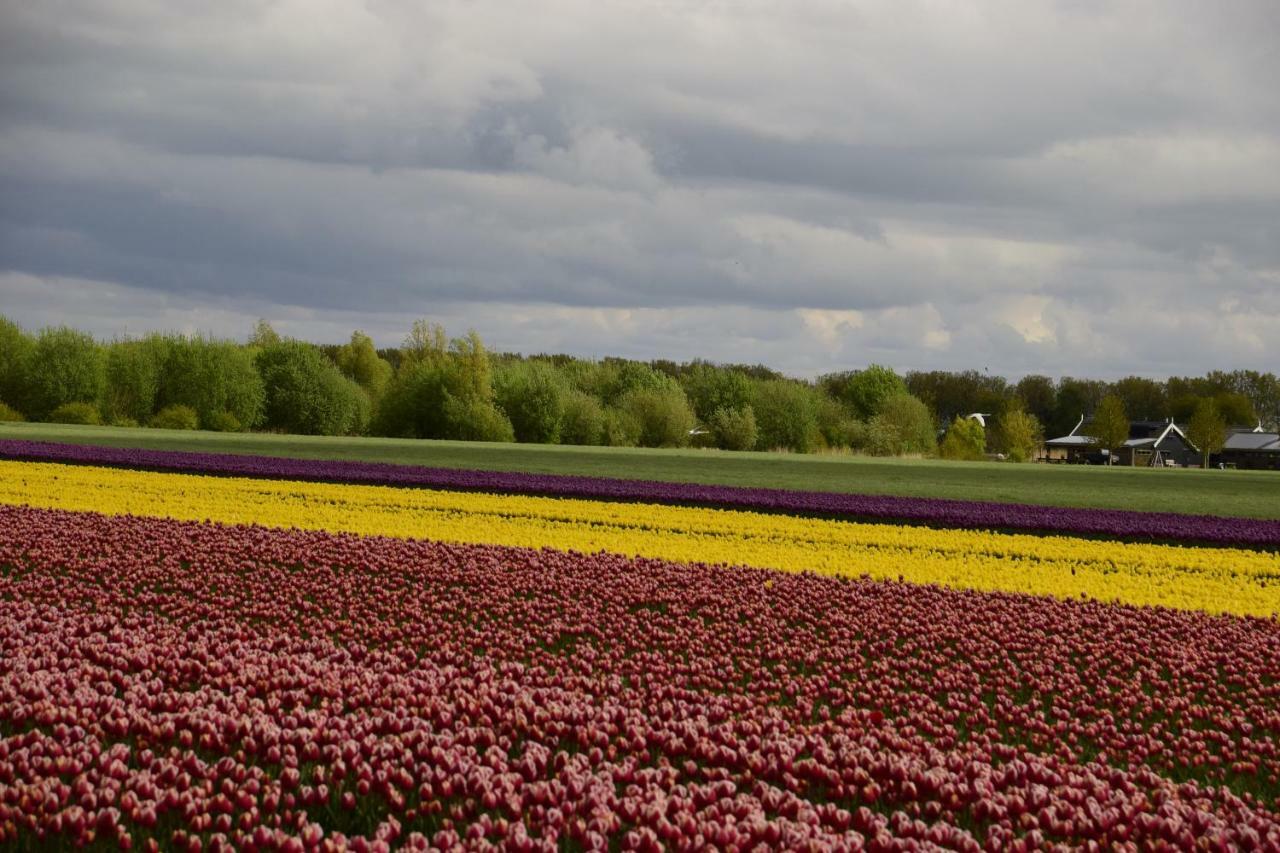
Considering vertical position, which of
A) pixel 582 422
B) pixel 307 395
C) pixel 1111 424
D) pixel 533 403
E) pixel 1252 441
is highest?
pixel 307 395

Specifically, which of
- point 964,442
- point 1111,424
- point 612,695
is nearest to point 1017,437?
point 964,442

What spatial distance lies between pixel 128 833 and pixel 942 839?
4.32 m

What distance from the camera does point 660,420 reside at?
3142 inches

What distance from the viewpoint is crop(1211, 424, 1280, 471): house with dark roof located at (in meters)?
99.0

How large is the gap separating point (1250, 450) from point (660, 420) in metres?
55.4

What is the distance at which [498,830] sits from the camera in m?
6.04

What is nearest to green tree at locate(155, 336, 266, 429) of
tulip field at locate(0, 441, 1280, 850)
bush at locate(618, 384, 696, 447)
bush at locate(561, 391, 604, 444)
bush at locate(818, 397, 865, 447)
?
bush at locate(561, 391, 604, 444)

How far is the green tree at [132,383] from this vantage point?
256 ft

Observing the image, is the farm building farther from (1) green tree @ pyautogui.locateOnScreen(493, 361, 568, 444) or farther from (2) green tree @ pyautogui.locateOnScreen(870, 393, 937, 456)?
(1) green tree @ pyautogui.locateOnScreen(493, 361, 568, 444)

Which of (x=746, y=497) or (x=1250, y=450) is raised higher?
(x=1250, y=450)

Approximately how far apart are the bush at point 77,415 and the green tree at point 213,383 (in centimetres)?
521

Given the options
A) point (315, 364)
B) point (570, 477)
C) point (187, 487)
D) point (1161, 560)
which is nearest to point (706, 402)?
point (315, 364)

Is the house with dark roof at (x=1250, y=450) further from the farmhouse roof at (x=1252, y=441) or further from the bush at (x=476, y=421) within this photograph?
the bush at (x=476, y=421)

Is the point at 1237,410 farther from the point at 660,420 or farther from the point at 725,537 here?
the point at 725,537
